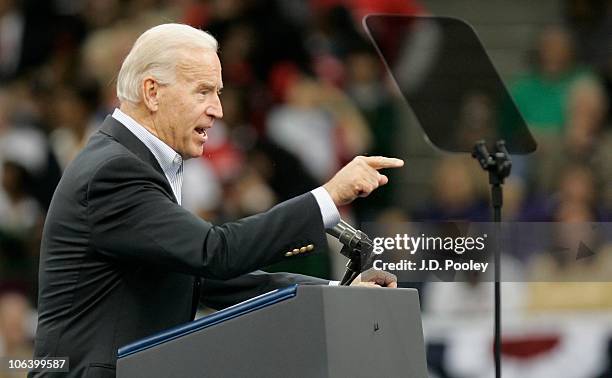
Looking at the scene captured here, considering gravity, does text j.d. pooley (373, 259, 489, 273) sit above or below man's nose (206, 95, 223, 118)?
below

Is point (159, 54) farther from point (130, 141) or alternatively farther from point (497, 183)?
point (497, 183)

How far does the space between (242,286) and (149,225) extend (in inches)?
22.0

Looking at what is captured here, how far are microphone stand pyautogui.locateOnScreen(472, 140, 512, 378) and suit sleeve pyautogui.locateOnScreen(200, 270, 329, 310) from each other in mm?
799

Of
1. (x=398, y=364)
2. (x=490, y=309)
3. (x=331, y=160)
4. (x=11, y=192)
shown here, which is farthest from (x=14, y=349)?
(x=398, y=364)

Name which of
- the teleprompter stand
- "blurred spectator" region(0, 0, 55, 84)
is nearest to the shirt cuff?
the teleprompter stand

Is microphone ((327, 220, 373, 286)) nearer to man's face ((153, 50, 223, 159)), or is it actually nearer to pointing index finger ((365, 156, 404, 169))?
pointing index finger ((365, 156, 404, 169))

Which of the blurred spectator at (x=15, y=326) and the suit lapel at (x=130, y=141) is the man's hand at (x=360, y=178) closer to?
the suit lapel at (x=130, y=141)

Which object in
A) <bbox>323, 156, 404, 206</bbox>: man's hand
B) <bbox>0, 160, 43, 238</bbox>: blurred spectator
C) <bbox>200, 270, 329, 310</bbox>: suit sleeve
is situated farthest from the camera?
<bbox>0, 160, 43, 238</bbox>: blurred spectator

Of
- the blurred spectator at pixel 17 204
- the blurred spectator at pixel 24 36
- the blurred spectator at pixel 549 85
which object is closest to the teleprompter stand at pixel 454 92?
the blurred spectator at pixel 549 85

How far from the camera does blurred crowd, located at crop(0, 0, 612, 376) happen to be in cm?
421

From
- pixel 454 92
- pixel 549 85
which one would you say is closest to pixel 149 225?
pixel 454 92

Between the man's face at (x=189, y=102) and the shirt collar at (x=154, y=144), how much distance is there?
2 cm

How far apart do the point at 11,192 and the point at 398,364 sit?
3.60 meters

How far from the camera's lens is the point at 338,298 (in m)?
2.56
